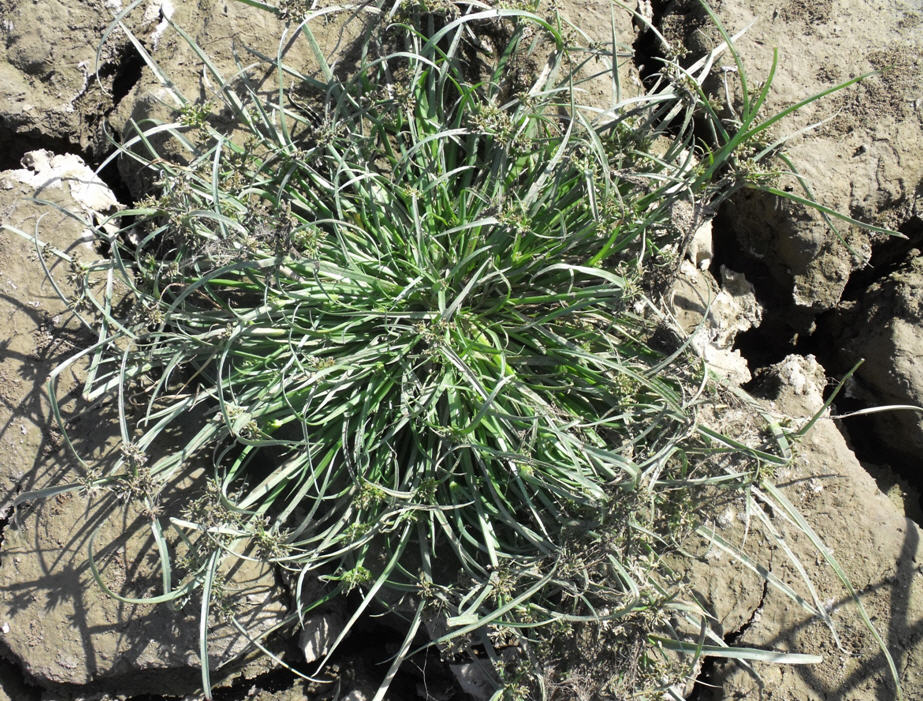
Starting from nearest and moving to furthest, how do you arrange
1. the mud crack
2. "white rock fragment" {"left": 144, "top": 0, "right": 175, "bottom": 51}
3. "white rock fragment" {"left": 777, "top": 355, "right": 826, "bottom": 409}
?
the mud crack, "white rock fragment" {"left": 777, "top": 355, "right": 826, "bottom": 409}, "white rock fragment" {"left": 144, "top": 0, "right": 175, "bottom": 51}

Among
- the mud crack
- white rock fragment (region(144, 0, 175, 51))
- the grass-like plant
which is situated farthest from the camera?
white rock fragment (region(144, 0, 175, 51))

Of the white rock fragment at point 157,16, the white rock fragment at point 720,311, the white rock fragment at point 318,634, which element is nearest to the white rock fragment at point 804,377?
the white rock fragment at point 720,311

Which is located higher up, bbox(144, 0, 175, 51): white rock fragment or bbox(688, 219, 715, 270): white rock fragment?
bbox(688, 219, 715, 270): white rock fragment

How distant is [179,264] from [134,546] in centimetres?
93

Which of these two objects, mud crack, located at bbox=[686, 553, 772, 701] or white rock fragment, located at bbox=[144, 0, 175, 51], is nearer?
mud crack, located at bbox=[686, 553, 772, 701]

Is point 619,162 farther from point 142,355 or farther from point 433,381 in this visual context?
point 142,355

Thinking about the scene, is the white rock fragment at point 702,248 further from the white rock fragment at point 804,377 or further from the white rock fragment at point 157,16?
the white rock fragment at point 157,16

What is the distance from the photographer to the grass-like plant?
2119mm

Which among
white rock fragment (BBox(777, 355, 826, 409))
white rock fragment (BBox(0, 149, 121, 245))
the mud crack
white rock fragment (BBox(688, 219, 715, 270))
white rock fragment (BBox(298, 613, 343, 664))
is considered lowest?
white rock fragment (BBox(298, 613, 343, 664))

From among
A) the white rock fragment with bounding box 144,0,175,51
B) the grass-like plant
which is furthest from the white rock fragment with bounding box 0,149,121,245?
the white rock fragment with bounding box 144,0,175,51

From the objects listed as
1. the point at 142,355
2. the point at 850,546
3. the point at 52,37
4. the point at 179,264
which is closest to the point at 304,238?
the point at 179,264

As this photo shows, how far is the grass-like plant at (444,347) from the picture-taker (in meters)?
2.12

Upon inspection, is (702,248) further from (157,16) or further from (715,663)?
(157,16)

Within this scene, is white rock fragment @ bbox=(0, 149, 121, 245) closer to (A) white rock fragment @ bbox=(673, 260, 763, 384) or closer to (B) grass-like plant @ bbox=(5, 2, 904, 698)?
(B) grass-like plant @ bbox=(5, 2, 904, 698)
